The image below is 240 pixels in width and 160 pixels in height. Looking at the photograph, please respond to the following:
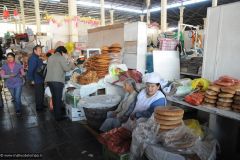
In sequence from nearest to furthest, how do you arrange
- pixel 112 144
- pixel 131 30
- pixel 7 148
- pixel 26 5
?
1. pixel 112 144
2. pixel 7 148
3. pixel 131 30
4. pixel 26 5

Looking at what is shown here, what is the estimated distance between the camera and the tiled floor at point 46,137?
2.98 meters

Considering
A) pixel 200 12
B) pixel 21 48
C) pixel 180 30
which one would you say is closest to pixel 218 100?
pixel 180 30

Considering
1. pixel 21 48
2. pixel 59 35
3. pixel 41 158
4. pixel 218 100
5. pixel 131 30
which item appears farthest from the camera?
pixel 21 48

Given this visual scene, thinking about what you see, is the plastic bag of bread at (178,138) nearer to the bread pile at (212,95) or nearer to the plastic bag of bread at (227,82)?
the bread pile at (212,95)

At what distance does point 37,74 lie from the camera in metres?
4.67

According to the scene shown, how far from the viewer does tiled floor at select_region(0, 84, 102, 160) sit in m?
2.98

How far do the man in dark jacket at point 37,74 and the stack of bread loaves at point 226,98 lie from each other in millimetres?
3815

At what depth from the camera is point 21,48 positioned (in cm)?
841

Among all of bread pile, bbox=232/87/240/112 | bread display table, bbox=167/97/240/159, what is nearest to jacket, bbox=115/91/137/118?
bread display table, bbox=167/97/240/159

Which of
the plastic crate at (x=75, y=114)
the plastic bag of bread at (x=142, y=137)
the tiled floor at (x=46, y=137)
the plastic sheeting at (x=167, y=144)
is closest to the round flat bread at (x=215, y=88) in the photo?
the plastic sheeting at (x=167, y=144)

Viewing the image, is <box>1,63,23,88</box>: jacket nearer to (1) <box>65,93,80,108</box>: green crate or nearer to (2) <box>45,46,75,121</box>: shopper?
(2) <box>45,46,75,121</box>: shopper

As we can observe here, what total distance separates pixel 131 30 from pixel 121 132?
2.49 metres

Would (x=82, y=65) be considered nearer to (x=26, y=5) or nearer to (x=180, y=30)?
(x=180, y=30)

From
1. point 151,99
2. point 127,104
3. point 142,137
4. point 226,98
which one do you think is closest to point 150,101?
point 151,99
